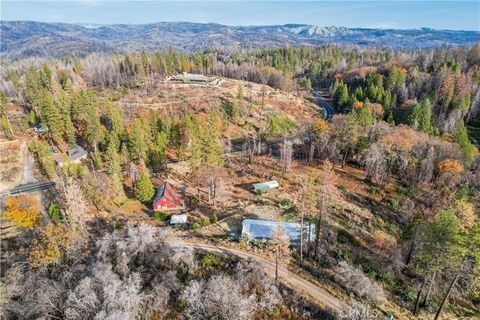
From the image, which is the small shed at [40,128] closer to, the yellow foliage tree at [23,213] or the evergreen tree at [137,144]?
the evergreen tree at [137,144]

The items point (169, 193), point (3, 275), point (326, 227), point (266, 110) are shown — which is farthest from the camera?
point (266, 110)

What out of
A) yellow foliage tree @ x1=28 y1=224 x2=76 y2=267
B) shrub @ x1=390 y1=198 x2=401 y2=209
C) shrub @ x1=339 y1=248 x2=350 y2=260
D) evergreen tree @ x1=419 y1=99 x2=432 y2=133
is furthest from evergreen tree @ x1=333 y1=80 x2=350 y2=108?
yellow foliage tree @ x1=28 y1=224 x2=76 y2=267

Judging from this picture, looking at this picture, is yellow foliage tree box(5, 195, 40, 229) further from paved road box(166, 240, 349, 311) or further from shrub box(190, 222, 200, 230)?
shrub box(190, 222, 200, 230)

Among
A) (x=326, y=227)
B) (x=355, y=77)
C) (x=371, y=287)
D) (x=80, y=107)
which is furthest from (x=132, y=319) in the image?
(x=355, y=77)

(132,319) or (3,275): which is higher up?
(132,319)

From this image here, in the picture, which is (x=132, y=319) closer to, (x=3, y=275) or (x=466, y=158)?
(x=3, y=275)

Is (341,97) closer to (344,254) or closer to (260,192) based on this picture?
(260,192)
